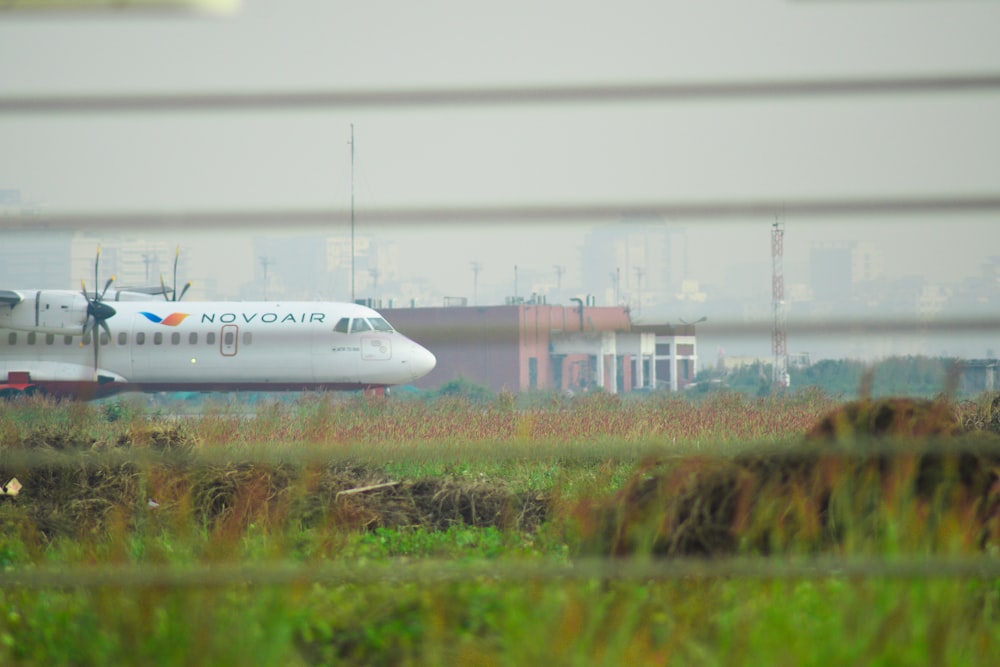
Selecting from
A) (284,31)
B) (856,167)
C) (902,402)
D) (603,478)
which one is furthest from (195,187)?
(603,478)

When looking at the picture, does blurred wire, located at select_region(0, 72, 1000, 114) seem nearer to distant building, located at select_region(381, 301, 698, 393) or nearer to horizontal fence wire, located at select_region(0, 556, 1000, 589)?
distant building, located at select_region(381, 301, 698, 393)

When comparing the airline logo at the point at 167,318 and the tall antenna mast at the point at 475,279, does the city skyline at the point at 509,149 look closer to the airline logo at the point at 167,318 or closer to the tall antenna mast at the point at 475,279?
the tall antenna mast at the point at 475,279

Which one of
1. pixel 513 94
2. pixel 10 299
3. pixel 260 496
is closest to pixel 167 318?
pixel 260 496

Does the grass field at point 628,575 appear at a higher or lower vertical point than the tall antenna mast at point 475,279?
lower

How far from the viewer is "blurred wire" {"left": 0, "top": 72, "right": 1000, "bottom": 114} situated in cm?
240

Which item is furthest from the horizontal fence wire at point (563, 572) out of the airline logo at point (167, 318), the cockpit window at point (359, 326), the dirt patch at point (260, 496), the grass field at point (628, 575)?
the airline logo at point (167, 318)

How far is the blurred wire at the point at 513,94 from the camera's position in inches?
94.5

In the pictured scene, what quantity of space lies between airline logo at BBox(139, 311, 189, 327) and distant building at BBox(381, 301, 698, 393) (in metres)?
15.1

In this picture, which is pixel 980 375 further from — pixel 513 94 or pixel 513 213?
pixel 513 94

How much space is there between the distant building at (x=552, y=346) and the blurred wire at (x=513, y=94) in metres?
0.44

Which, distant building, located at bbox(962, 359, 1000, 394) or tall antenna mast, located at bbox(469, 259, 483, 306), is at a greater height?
tall antenna mast, located at bbox(469, 259, 483, 306)

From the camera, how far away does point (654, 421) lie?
17.4 ft

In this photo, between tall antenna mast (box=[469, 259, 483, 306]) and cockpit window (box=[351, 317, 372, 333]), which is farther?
cockpit window (box=[351, 317, 372, 333])

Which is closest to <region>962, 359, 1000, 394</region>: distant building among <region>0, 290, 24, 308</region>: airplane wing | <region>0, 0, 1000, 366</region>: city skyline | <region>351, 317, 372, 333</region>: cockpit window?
<region>0, 0, 1000, 366</region>: city skyline
